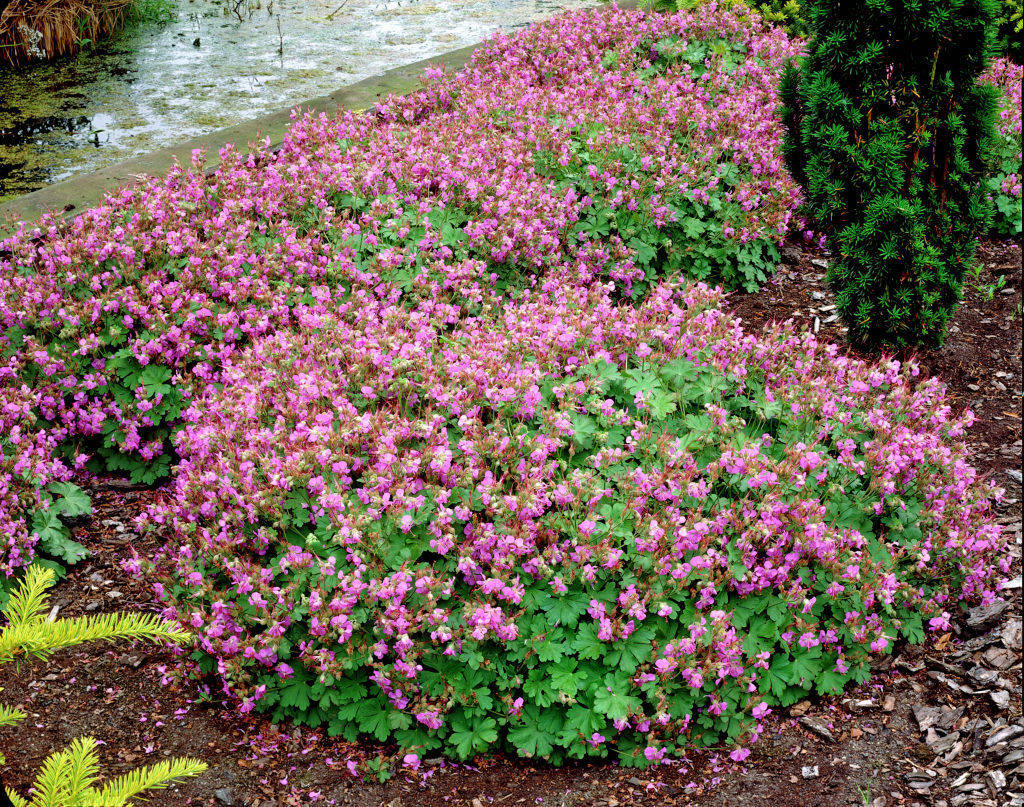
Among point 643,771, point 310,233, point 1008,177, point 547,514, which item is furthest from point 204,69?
point 643,771

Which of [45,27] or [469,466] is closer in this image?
[469,466]

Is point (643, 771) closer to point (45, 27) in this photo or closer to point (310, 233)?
point (310, 233)

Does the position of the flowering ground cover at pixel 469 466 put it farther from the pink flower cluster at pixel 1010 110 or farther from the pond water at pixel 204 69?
the pond water at pixel 204 69

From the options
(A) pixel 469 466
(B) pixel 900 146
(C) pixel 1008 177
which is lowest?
(A) pixel 469 466

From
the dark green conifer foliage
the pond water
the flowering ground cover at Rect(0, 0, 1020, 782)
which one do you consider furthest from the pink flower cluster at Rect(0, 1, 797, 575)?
the pond water

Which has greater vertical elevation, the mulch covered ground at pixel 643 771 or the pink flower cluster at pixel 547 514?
the pink flower cluster at pixel 547 514

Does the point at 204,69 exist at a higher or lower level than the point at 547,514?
higher

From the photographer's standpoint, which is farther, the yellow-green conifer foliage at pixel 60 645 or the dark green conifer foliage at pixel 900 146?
the dark green conifer foliage at pixel 900 146

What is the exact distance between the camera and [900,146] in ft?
14.6

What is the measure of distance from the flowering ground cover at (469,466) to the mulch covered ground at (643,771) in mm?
118

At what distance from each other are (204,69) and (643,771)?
9.79m

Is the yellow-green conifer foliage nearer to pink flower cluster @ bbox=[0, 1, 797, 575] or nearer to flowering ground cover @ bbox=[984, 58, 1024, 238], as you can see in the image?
pink flower cluster @ bbox=[0, 1, 797, 575]

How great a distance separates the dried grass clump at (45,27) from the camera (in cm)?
968

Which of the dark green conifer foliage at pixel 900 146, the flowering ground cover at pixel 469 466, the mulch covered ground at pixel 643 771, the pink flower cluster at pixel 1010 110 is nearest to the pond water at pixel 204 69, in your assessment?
the flowering ground cover at pixel 469 466
